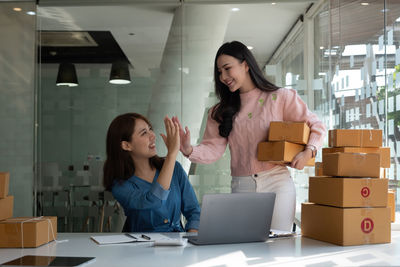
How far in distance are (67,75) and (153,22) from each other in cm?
91

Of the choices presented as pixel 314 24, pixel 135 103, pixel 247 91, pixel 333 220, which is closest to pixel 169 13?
pixel 135 103

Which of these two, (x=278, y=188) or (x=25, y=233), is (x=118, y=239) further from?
(x=278, y=188)

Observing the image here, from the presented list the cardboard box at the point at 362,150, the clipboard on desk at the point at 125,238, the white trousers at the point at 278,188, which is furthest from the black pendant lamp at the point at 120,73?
the clipboard on desk at the point at 125,238

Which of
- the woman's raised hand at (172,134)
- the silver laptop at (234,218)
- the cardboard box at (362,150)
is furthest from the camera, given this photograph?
the cardboard box at (362,150)

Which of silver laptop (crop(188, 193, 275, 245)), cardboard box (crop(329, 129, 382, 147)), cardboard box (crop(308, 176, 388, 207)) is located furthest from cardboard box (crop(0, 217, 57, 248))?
cardboard box (crop(329, 129, 382, 147))

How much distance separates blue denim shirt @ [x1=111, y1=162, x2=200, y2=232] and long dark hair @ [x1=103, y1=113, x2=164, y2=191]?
0.12ft

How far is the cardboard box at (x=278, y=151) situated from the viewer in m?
2.41

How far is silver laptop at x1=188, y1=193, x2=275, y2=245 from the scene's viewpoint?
1.84 metres

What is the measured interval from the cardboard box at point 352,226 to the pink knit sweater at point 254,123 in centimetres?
57

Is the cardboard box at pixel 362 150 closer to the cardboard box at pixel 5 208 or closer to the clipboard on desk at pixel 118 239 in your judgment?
the clipboard on desk at pixel 118 239

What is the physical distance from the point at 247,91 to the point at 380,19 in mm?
1543

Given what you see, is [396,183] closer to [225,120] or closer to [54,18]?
[225,120]

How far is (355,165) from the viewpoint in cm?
205

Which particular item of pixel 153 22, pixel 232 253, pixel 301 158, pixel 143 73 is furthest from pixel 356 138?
pixel 153 22
